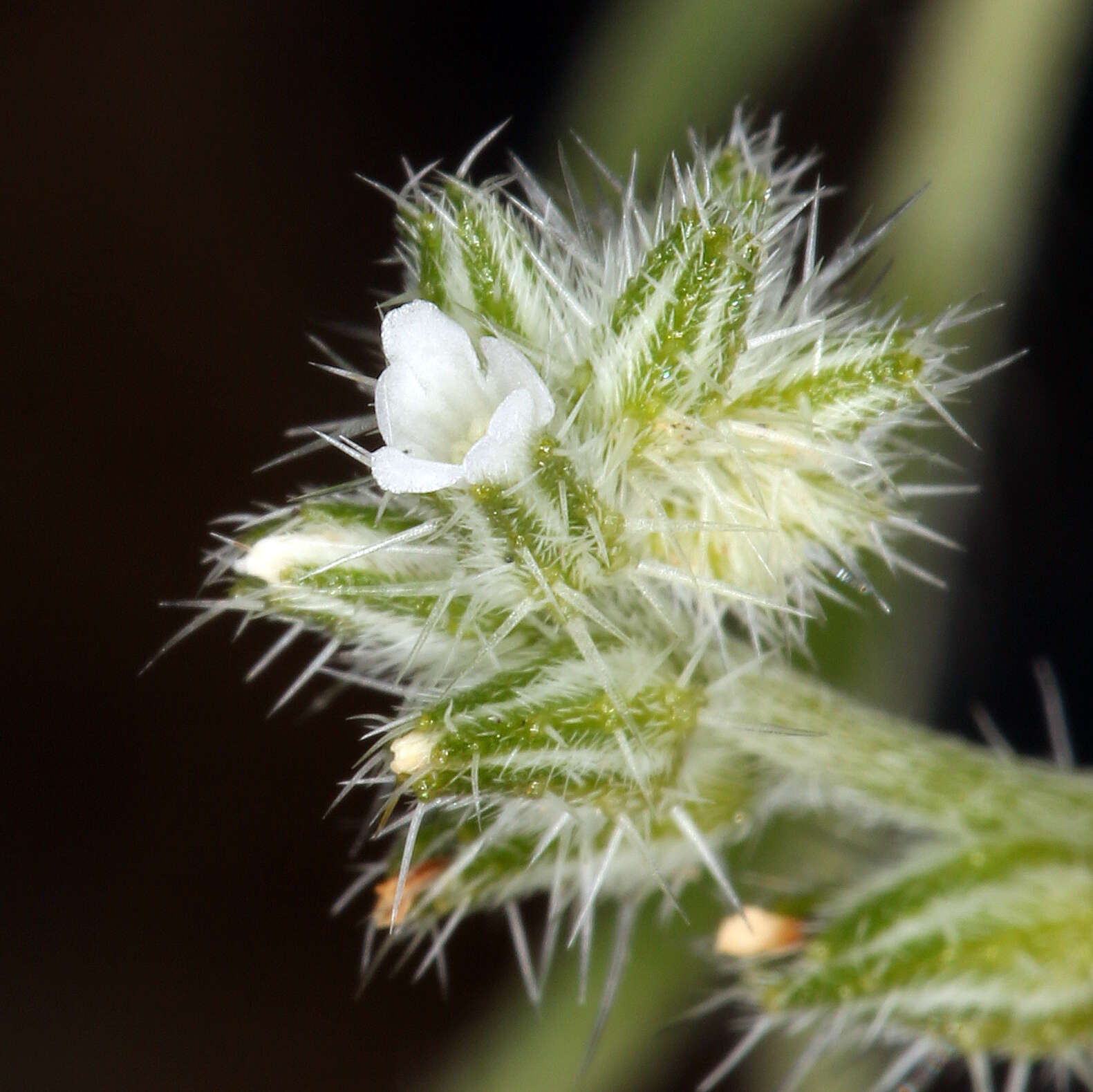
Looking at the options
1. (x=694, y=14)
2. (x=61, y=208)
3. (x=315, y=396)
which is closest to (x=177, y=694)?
(x=315, y=396)

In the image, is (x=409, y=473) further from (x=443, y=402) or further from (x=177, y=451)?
(x=177, y=451)

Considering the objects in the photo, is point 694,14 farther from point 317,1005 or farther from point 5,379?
point 317,1005

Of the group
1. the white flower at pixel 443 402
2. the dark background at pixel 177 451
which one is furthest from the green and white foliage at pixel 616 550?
the dark background at pixel 177 451

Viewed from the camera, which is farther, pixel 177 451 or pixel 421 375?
pixel 177 451

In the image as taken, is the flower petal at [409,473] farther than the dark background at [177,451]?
No

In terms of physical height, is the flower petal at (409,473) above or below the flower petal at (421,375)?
below

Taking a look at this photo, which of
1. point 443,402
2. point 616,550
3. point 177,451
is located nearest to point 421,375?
point 443,402

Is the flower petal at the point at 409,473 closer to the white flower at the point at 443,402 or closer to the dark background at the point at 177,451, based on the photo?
the white flower at the point at 443,402
